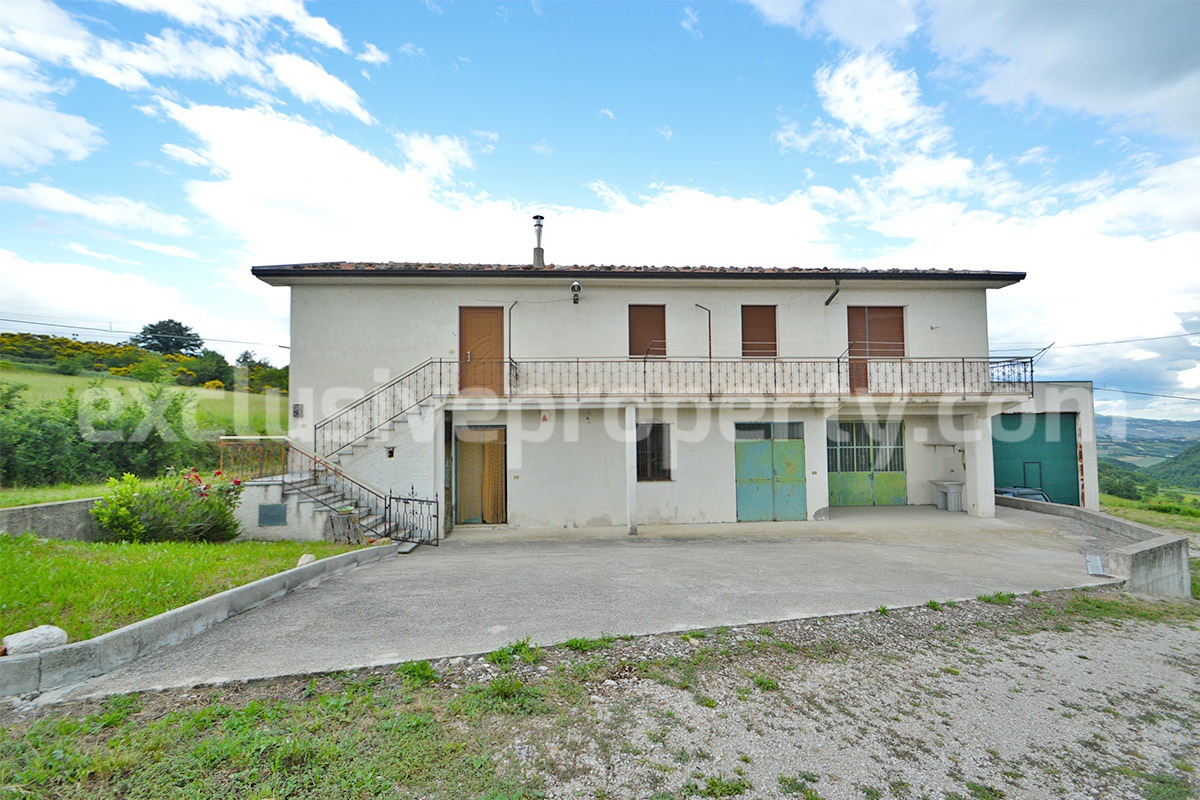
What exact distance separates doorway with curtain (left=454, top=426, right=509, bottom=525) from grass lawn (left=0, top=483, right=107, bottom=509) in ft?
20.5

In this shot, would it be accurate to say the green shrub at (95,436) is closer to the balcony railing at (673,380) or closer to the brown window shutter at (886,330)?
the balcony railing at (673,380)

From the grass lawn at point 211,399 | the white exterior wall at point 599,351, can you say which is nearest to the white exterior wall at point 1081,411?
the white exterior wall at point 599,351

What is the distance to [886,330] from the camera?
517 inches

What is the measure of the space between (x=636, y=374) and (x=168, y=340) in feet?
91.4

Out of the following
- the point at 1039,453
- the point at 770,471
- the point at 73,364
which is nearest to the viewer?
the point at 770,471

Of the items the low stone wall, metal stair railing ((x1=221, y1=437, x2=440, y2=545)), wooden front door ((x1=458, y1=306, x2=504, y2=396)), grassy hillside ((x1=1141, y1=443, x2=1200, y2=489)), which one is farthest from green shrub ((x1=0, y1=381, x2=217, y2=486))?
grassy hillside ((x1=1141, y1=443, x2=1200, y2=489))

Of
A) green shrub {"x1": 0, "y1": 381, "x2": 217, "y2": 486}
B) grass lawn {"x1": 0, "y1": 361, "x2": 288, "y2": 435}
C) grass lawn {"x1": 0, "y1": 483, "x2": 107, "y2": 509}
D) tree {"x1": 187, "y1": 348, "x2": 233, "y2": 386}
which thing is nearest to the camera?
grass lawn {"x1": 0, "y1": 483, "x2": 107, "y2": 509}

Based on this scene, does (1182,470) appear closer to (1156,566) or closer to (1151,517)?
(1151,517)

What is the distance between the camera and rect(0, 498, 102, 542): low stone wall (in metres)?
7.12

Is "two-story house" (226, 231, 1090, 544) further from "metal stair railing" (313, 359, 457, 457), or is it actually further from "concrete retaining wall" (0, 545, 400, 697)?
"concrete retaining wall" (0, 545, 400, 697)

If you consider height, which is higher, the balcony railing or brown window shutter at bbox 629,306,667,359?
brown window shutter at bbox 629,306,667,359

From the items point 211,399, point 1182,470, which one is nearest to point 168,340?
point 211,399

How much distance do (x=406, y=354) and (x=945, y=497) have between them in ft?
46.9

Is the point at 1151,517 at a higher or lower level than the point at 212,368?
lower
